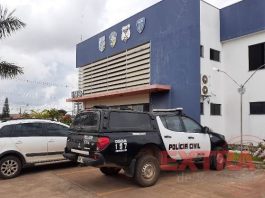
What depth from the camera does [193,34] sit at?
18.4 metres

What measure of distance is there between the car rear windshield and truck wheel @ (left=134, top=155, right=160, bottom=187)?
1443mm

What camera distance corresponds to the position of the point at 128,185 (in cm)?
889

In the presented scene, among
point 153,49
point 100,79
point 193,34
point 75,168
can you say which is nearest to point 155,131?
Result: point 75,168

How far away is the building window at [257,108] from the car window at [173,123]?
29.6 feet

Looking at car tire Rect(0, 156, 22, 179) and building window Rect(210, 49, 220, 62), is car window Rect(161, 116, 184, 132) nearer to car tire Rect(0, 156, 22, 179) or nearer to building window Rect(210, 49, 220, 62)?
car tire Rect(0, 156, 22, 179)

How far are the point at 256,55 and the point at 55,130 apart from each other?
11.9 metres

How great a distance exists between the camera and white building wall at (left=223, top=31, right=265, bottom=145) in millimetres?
17484

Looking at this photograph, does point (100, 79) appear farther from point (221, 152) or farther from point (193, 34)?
point (221, 152)

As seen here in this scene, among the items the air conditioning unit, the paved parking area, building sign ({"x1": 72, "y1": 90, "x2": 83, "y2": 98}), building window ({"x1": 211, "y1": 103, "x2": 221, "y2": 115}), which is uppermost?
→ building sign ({"x1": 72, "y1": 90, "x2": 83, "y2": 98})

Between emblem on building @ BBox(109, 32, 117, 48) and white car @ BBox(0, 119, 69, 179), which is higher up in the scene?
emblem on building @ BBox(109, 32, 117, 48)

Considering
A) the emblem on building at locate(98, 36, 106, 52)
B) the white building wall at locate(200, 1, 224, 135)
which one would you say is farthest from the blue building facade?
the emblem on building at locate(98, 36, 106, 52)

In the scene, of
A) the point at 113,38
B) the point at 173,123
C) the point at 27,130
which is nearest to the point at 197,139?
the point at 173,123

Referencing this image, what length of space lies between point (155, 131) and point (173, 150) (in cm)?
84

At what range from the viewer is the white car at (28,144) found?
9969mm
